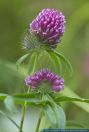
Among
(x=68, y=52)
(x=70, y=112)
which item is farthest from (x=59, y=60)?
(x=70, y=112)

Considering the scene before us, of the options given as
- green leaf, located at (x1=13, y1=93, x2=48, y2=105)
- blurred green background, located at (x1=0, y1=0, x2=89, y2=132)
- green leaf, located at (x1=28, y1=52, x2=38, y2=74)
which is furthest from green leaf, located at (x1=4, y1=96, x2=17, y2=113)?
blurred green background, located at (x1=0, y1=0, x2=89, y2=132)

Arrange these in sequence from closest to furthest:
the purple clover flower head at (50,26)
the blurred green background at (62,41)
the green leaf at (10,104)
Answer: the green leaf at (10,104)
the purple clover flower head at (50,26)
the blurred green background at (62,41)

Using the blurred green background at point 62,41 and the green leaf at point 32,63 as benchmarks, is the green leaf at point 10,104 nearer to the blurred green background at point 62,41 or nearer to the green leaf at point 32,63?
the green leaf at point 32,63

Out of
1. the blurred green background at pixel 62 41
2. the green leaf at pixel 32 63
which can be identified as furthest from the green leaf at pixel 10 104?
the blurred green background at pixel 62 41

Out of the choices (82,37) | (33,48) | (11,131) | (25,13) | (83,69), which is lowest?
(11,131)

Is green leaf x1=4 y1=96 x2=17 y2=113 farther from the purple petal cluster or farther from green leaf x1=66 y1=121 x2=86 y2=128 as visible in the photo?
green leaf x1=66 y1=121 x2=86 y2=128

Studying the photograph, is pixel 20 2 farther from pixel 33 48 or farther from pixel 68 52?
pixel 33 48
